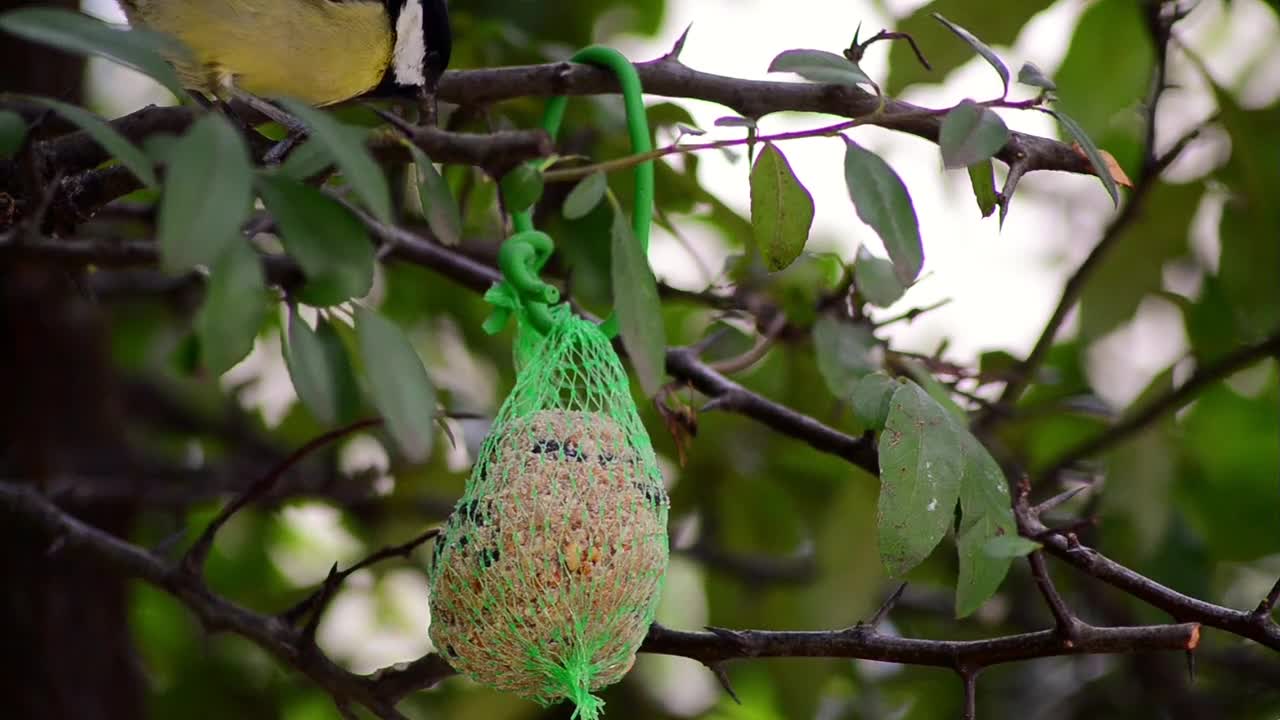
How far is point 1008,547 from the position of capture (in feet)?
3.73

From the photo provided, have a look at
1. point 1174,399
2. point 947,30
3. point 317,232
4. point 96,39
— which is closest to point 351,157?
point 317,232

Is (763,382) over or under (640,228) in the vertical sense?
under

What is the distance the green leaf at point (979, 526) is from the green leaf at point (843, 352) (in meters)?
0.44

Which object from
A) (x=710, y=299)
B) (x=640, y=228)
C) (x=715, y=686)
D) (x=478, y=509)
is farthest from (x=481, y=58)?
(x=715, y=686)

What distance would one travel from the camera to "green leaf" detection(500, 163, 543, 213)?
113 centimetres

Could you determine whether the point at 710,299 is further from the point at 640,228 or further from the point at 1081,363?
the point at 1081,363

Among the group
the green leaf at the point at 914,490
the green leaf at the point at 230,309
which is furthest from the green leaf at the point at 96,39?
the green leaf at the point at 914,490

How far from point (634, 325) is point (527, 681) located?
0.46 m

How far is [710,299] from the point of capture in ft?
6.79

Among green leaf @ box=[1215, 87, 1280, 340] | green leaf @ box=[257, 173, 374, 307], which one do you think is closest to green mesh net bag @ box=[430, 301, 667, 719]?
green leaf @ box=[257, 173, 374, 307]

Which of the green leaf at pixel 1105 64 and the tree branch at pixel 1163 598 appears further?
the green leaf at pixel 1105 64

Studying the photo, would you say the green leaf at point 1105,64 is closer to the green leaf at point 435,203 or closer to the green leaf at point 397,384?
the green leaf at point 435,203

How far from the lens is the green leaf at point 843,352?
1.74m

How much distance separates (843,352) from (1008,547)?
0.68 metres
